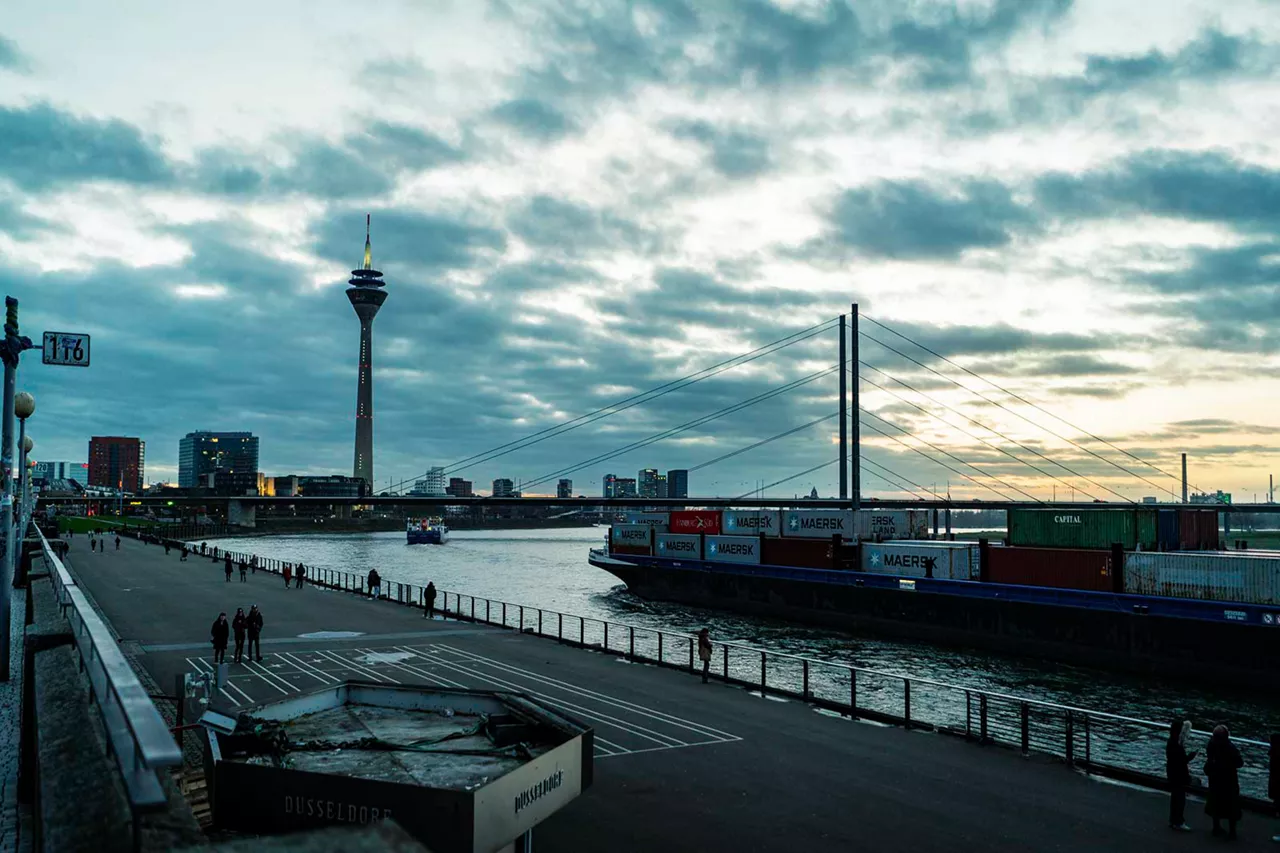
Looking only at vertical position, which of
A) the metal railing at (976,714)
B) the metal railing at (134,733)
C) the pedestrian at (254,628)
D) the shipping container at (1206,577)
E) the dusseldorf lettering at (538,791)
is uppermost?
the metal railing at (134,733)

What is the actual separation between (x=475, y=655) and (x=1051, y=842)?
20.3 metres

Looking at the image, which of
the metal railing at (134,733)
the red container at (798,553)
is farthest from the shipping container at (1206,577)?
the metal railing at (134,733)

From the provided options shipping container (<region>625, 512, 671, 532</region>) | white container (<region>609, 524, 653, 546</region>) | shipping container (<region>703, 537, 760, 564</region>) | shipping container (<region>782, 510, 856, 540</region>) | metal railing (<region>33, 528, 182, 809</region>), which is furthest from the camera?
shipping container (<region>625, 512, 671, 532</region>)

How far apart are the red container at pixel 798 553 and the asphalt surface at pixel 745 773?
104ft

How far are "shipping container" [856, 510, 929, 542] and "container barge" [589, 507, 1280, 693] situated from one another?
12 cm

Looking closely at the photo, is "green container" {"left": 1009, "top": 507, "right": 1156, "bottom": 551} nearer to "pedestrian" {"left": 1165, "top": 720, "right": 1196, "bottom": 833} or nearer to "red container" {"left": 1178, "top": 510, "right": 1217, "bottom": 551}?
"red container" {"left": 1178, "top": 510, "right": 1217, "bottom": 551}

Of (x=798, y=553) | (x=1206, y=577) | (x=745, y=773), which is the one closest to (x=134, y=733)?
(x=745, y=773)

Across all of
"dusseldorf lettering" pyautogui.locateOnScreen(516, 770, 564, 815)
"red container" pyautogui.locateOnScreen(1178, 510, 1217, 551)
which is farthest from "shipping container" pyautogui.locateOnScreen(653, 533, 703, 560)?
"dusseldorf lettering" pyautogui.locateOnScreen(516, 770, 564, 815)

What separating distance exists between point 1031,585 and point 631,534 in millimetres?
38651

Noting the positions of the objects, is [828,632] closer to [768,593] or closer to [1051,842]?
[768,593]

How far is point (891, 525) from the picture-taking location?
6712 cm

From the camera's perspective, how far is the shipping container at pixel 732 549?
64.2m

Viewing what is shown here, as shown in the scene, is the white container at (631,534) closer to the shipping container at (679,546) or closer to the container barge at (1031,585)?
the shipping container at (679,546)

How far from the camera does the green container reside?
4438 centimetres
